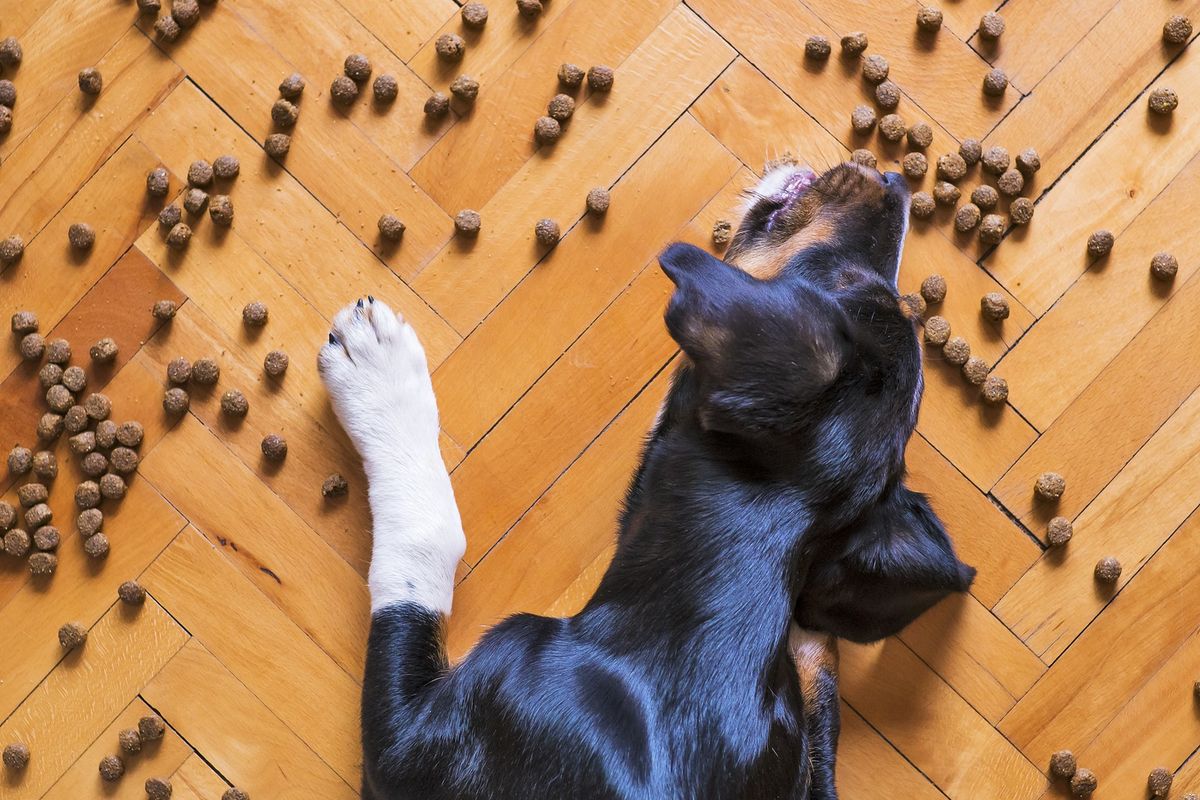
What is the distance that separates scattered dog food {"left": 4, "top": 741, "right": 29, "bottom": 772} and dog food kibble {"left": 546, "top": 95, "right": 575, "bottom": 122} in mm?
1980

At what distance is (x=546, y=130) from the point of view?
2.63 m

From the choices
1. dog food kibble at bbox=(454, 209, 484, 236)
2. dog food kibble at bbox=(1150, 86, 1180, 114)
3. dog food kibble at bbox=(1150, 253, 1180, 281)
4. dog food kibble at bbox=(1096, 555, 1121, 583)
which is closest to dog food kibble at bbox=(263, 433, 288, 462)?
dog food kibble at bbox=(454, 209, 484, 236)

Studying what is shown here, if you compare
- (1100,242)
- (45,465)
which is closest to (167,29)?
(45,465)

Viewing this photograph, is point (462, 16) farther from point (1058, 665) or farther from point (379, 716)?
point (1058, 665)

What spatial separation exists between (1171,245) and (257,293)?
2.30 m

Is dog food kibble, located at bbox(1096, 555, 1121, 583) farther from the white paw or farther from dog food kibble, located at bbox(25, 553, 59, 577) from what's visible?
dog food kibble, located at bbox(25, 553, 59, 577)

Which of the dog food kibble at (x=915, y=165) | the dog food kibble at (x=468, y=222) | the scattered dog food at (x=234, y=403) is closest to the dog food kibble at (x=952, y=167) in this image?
the dog food kibble at (x=915, y=165)

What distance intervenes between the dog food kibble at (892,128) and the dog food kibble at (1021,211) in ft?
1.08

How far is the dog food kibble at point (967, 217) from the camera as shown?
265cm

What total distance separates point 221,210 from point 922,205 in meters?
1.72

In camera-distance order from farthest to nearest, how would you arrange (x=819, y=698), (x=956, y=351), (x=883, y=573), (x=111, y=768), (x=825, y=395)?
(x=956, y=351), (x=111, y=768), (x=819, y=698), (x=883, y=573), (x=825, y=395)

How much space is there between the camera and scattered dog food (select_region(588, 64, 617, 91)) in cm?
264

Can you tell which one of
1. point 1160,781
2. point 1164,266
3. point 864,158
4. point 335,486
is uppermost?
point 1164,266

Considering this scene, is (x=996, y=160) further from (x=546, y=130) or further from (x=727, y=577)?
(x=727, y=577)
